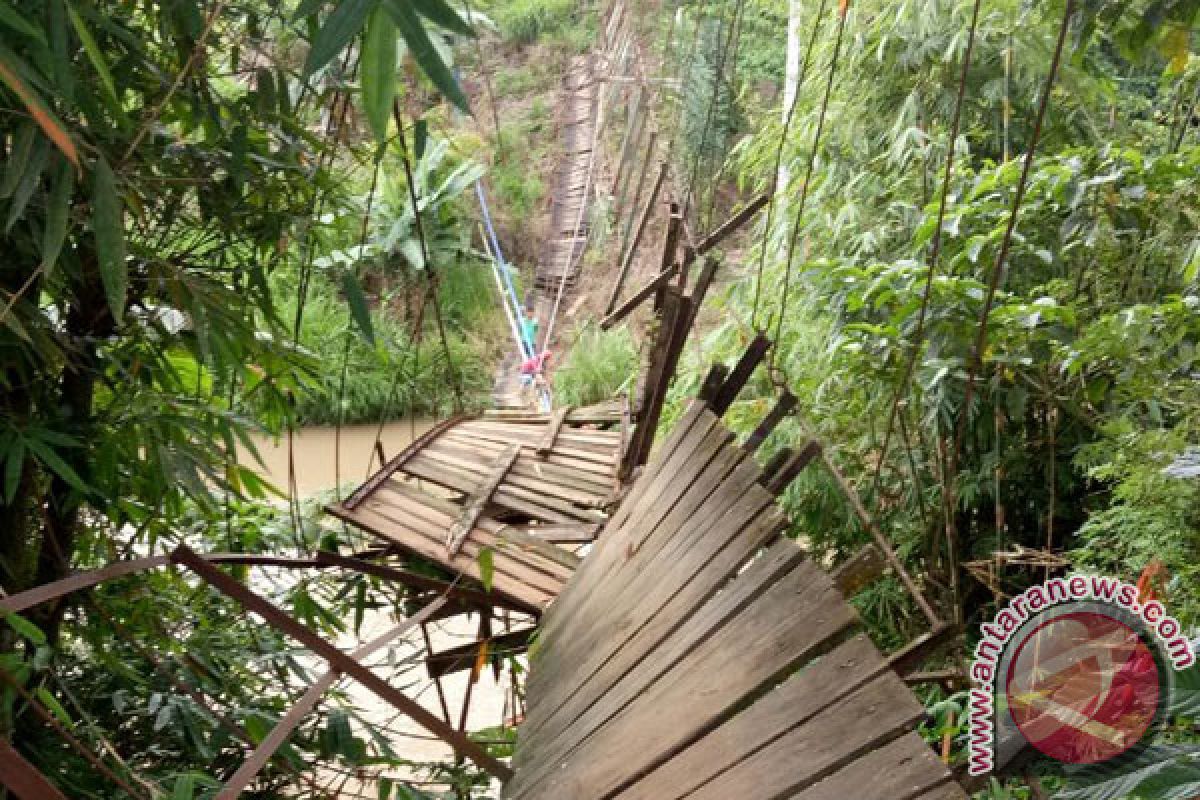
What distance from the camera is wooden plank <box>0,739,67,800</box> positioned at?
95cm

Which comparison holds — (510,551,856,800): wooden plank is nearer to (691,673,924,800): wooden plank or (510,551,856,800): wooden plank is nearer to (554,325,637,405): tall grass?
(691,673,924,800): wooden plank

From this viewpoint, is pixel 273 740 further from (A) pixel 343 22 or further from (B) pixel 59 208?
(A) pixel 343 22

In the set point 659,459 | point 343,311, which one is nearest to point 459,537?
point 659,459

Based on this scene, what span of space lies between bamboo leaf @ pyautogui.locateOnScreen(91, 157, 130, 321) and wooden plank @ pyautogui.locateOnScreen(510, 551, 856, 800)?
66cm

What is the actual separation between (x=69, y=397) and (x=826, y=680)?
4.71 ft

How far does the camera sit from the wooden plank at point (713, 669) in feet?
3.02

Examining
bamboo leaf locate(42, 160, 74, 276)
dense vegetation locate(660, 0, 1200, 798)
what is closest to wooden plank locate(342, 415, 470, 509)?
Result: dense vegetation locate(660, 0, 1200, 798)

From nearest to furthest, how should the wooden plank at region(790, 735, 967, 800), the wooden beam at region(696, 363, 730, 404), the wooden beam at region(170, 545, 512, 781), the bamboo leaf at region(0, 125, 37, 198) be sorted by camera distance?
the wooden plank at region(790, 735, 967, 800), the bamboo leaf at region(0, 125, 37, 198), the wooden beam at region(170, 545, 512, 781), the wooden beam at region(696, 363, 730, 404)

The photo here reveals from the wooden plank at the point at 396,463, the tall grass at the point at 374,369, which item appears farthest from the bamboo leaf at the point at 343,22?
the tall grass at the point at 374,369

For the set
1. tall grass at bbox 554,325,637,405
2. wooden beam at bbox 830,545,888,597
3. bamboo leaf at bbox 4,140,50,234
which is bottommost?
wooden beam at bbox 830,545,888,597

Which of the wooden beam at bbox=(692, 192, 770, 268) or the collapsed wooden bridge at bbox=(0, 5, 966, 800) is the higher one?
the wooden beam at bbox=(692, 192, 770, 268)

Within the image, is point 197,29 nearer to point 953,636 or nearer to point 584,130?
point 953,636

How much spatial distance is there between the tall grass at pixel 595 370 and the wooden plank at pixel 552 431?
4.77 m

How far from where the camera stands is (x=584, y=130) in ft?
36.8
